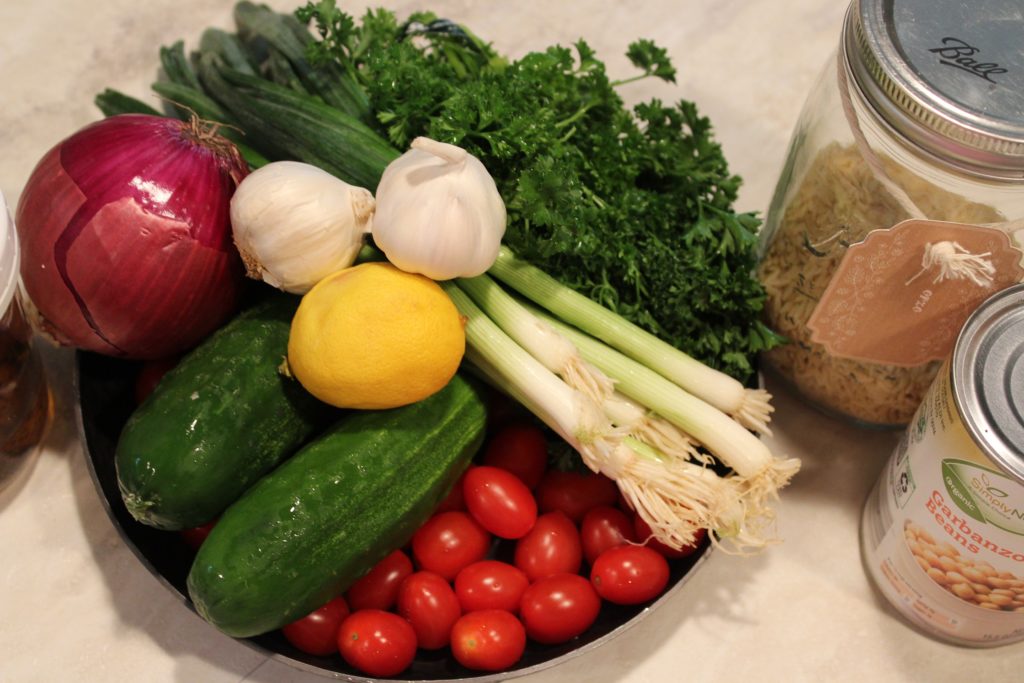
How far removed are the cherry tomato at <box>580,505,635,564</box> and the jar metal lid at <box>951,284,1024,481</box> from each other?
36 cm

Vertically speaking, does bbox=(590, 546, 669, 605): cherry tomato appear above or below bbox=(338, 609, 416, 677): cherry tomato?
below

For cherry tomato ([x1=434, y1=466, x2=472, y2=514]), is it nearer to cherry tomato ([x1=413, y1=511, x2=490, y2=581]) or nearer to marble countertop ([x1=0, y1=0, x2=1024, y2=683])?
cherry tomato ([x1=413, y1=511, x2=490, y2=581])

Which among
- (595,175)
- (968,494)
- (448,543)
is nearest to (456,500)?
(448,543)

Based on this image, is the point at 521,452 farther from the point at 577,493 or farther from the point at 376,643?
the point at 376,643

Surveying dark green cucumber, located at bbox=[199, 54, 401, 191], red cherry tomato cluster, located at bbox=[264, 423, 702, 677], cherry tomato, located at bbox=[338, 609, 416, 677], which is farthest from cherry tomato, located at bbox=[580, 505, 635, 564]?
dark green cucumber, located at bbox=[199, 54, 401, 191]

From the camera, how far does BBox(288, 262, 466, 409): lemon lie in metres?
0.87

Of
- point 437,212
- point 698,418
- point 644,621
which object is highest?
point 437,212

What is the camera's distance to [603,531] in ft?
3.35

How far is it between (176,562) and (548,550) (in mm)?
375

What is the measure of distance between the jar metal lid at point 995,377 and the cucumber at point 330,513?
0.46 m

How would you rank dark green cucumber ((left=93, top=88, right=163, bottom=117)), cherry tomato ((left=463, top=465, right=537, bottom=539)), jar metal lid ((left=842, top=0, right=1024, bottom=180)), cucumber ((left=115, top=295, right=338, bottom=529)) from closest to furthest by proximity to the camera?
jar metal lid ((left=842, top=0, right=1024, bottom=180)) → cucumber ((left=115, top=295, right=338, bottom=529)) → cherry tomato ((left=463, top=465, right=537, bottom=539)) → dark green cucumber ((left=93, top=88, right=163, bottom=117))

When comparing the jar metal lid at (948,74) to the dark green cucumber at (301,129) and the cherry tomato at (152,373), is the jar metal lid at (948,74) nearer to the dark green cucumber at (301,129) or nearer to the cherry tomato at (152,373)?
the dark green cucumber at (301,129)

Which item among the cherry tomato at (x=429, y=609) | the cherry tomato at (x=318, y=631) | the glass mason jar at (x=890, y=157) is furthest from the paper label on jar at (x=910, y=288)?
the cherry tomato at (x=318, y=631)

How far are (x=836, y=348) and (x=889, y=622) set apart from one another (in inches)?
12.2
